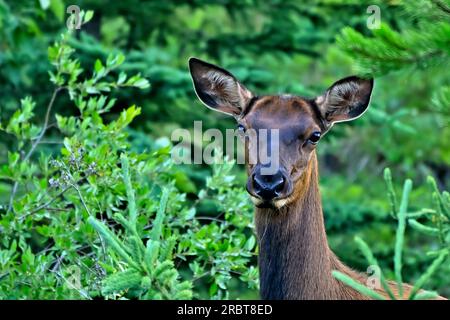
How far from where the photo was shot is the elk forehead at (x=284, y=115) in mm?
7148

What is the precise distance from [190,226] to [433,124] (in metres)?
11.1

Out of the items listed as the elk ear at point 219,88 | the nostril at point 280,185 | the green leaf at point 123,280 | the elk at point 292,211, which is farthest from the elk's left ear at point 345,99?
the green leaf at point 123,280

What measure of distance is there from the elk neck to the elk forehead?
31 cm

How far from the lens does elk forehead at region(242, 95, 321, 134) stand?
715 centimetres

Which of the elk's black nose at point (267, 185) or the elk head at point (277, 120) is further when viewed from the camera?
the elk head at point (277, 120)

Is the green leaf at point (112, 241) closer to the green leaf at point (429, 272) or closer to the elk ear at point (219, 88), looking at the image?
the green leaf at point (429, 272)

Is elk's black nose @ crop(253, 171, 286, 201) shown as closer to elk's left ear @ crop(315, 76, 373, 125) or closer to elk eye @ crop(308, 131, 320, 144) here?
elk eye @ crop(308, 131, 320, 144)

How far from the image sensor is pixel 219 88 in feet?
25.7

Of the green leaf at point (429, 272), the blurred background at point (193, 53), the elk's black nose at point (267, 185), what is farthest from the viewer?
the blurred background at point (193, 53)

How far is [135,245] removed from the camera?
17.5ft

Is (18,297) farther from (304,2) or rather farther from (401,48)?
(304,2)

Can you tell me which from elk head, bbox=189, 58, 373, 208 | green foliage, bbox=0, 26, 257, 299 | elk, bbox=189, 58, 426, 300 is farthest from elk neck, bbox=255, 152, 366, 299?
green foliage, bbox=0, 26, 257, 299
